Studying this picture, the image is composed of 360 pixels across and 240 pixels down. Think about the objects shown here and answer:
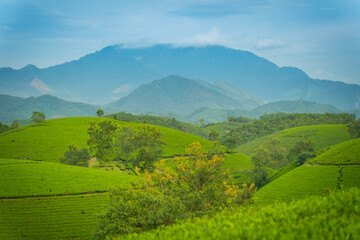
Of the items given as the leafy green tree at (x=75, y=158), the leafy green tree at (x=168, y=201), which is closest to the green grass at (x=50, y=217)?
the leafy green tree at (x=168, y=201)

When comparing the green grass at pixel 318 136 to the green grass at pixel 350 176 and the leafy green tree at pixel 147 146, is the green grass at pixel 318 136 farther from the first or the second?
the leafy green tree at pixel 147 146

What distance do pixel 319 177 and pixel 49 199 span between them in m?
65.4

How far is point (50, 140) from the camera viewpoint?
407 feet

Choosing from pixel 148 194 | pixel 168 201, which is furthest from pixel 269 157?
pixel 168 201

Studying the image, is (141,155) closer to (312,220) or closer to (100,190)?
(100,190)

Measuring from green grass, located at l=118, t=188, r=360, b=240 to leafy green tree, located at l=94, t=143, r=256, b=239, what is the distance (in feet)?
34.2

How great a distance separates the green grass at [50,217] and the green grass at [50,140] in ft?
180

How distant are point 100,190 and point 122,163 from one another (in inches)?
1748

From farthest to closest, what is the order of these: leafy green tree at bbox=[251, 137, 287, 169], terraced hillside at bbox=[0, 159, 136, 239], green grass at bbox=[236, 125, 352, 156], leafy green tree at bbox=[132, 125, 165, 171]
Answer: green grass at bbox=[236, 125, 352, 156] → leafy green tree at bbox=[251, 137, 287, 169] → leafy green tree at bbox=[132, 125, 165, 171] → terraced hillside at bbox=[0, 159, 136, 239]

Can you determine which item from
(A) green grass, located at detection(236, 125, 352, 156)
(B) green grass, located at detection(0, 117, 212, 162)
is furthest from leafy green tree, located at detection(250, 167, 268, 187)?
(A) green grass, located at detection(236, 125, 352, 156)

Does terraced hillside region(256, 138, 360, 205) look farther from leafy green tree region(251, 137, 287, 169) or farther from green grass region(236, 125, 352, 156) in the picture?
green grass region(236, 125, 352, 156)

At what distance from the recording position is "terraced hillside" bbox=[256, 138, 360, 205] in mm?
63875

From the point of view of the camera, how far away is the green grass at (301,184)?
6406 centimetres

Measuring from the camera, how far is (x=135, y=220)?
28016 mm
